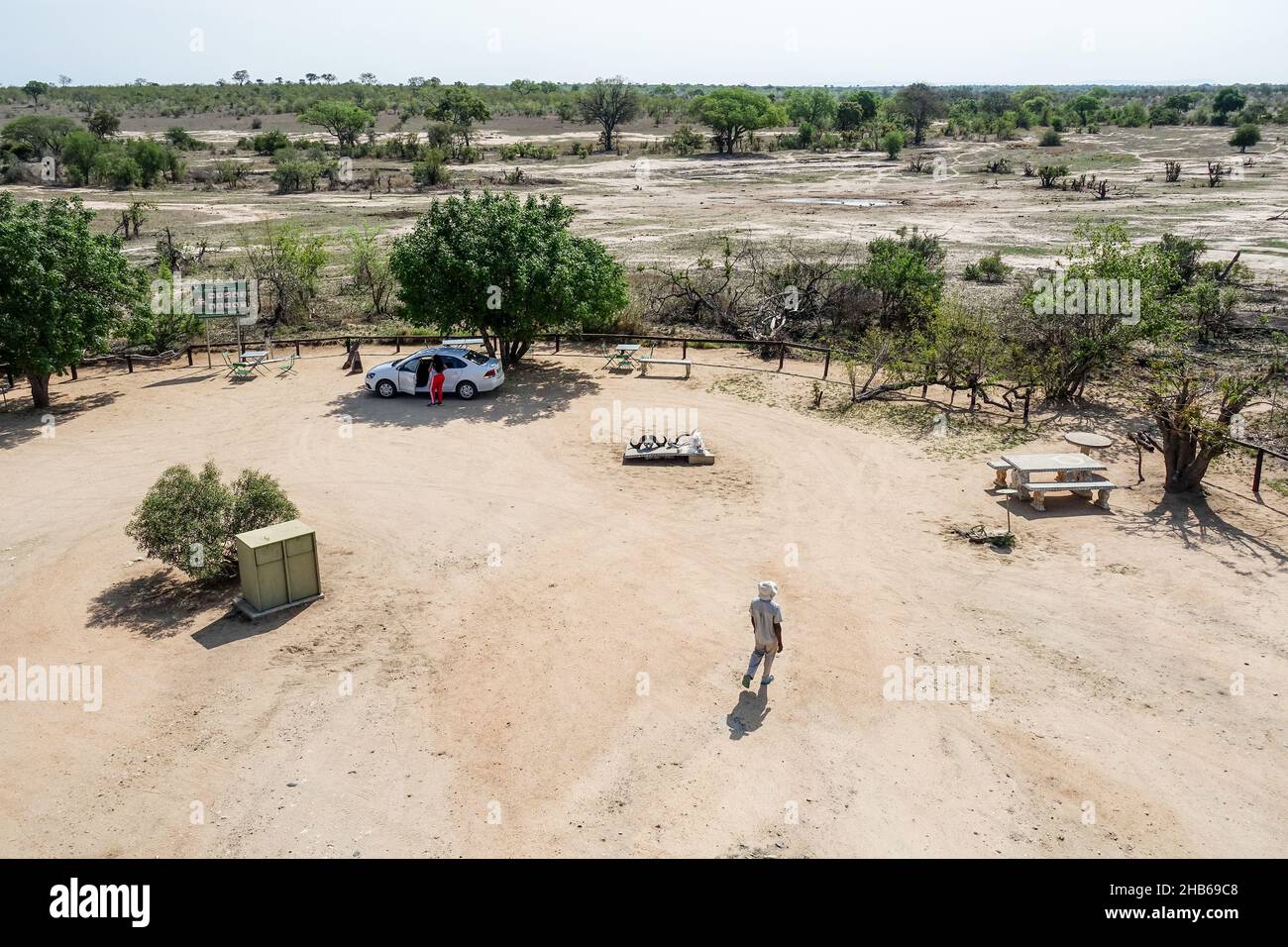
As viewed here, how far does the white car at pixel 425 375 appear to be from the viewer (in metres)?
23.1

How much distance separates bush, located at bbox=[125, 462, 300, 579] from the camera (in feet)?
45.4

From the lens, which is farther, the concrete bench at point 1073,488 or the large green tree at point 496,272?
the large green tree at point 496,272

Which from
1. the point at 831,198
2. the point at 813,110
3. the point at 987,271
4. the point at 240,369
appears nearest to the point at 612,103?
the point at 813,110

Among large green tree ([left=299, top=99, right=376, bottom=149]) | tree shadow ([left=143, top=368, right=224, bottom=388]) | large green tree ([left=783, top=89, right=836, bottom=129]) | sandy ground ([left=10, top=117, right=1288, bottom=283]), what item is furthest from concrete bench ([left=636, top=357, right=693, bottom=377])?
large green tree ([left=783, top=89, right=836, bottom=129])

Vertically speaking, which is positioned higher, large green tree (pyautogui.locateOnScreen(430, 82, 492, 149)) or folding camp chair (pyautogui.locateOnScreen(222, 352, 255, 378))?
large green tree (pyautogui.locateOnScreen(430, 82, 492, 149))

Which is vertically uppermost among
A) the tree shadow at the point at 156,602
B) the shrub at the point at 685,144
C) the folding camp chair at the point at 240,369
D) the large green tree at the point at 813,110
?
the large green tree at the point at 813,110

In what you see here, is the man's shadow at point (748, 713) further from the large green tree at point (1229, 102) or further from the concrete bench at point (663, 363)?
the large green tree at point (1229, 102)

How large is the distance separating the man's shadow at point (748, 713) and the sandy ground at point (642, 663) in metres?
0.06

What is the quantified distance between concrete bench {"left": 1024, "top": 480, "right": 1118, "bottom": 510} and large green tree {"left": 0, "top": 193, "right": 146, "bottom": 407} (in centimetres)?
2119

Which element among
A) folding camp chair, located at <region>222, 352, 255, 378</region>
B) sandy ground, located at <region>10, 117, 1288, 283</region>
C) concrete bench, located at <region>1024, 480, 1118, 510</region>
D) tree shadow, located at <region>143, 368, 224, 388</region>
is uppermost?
sandy ground, located at <region>10, 117, 1288, 283</region>

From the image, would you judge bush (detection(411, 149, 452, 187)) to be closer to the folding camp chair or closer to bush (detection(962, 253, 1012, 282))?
bush (detection(962, 253, 1012, 282))

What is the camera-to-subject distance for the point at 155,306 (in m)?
25.8

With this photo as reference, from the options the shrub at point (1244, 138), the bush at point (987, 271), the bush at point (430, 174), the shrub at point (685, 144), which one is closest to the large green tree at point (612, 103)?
the shrub at point (685, 144)

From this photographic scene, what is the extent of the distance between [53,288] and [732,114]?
81.4 metres
